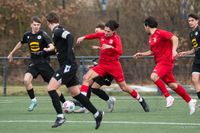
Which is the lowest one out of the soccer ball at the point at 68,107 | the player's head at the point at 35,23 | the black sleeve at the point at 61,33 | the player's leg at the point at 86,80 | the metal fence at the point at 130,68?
the metal fence at the point at 130,68

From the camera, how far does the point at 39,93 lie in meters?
23.5

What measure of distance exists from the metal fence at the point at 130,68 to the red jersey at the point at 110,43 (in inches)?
340

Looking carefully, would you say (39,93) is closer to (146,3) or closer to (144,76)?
(144,76)

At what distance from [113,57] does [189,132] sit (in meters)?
4.44

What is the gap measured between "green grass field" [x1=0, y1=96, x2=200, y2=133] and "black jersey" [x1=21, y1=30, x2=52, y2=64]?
1.22m

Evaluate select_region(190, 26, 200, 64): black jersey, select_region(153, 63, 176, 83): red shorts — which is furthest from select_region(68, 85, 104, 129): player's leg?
select_region(190, 26, 200, 64): black jersey

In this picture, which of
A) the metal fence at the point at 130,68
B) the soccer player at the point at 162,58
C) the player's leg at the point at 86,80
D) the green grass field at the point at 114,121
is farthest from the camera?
the metal fence at the point at 130,68

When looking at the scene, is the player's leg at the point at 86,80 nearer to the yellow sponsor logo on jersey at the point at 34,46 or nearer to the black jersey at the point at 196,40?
the yellow sponsor logo on jersey at the point at 34,46

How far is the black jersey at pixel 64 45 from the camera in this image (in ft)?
37.9

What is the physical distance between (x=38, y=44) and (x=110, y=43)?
197cm

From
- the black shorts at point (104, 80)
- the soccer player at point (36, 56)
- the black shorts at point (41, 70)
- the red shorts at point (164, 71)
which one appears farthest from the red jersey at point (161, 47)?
the black shorts at point (41, 70)

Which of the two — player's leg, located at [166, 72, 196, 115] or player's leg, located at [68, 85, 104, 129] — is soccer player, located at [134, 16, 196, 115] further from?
player's leg, located at [68, 85, 104, 129]

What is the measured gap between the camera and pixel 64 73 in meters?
11.7

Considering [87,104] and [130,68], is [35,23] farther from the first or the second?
[130,68]
